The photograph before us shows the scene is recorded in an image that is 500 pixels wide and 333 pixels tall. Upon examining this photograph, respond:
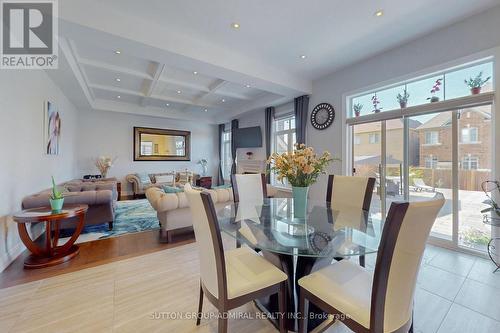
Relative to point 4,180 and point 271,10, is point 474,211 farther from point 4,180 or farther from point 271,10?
point 4,180

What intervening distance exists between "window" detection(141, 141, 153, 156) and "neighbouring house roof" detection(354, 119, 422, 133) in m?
6.72

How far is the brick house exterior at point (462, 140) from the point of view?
262 centimetres

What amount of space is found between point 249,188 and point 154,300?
1.56m

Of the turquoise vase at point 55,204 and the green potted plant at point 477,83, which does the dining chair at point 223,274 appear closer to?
the turquoise vase at point 55,204

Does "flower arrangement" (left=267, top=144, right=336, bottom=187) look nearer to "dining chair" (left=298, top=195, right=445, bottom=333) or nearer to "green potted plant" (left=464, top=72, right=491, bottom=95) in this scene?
"dining chair" (left=298, top=195, right=445, bottom=333)

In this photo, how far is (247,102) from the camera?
6445 millimetres

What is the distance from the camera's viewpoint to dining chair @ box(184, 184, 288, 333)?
3.93 ft

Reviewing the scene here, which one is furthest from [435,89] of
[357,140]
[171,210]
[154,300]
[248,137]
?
[248,137]

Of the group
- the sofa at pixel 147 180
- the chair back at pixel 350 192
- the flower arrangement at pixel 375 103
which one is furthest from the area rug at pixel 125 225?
the flower arrangement at pixel 375 103

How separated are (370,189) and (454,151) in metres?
1.73

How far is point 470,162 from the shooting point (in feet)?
8.96

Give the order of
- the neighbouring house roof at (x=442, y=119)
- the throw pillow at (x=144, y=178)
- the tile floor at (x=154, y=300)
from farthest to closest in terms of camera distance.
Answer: the throw pillow at (x=144, y=178)
the neighbouring house roof at (x=442, y=119)
the tile floor at (x=154, y=300)

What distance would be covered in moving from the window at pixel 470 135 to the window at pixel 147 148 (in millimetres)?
8090

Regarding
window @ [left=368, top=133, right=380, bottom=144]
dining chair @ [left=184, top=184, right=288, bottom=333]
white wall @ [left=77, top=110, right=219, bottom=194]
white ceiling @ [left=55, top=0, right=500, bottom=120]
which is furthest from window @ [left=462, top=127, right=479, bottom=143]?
white wall @ [left=77, top=110, right=219, bottom=194]
